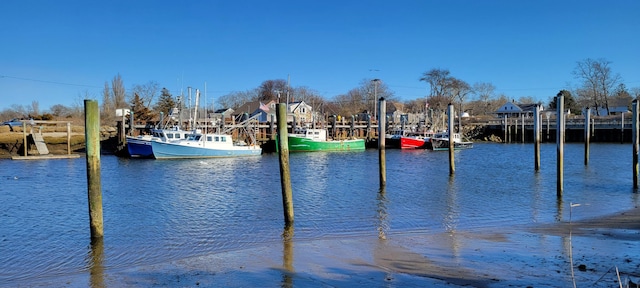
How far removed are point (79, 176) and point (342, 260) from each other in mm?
21981

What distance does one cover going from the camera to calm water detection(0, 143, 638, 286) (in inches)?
446

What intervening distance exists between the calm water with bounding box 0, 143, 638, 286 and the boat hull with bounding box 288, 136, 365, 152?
1828 centimetres

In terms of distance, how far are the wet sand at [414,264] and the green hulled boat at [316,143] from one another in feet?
122

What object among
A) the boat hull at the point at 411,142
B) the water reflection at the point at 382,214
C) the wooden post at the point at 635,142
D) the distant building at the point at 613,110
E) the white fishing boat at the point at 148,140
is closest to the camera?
the water reflection at the point at 382,214

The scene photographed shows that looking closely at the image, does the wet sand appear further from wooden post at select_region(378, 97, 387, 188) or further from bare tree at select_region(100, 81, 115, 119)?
bare tree at select_region(100, 81, 115, 119)

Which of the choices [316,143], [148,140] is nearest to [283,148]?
[148,140]

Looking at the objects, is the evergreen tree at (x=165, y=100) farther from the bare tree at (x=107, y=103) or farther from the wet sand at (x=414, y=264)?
the wet sand at (x=414, y=264)

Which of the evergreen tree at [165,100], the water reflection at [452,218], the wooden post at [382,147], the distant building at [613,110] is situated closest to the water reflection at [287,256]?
the water reflection at [452,218]

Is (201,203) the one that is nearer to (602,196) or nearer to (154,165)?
(602,196)

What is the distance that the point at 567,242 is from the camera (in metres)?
10.9

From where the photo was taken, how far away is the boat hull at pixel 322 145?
161 ft

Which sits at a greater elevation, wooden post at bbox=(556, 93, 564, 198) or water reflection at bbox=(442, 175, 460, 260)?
wooden post at bbox=(556, 93, 564, 198)

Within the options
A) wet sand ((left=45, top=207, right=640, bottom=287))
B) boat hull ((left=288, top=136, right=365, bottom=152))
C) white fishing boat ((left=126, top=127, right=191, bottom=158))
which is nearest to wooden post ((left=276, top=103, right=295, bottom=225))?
wet sand ((left=45, top=207, right=640, bottom=287))

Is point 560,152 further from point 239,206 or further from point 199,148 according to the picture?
point 199,148
